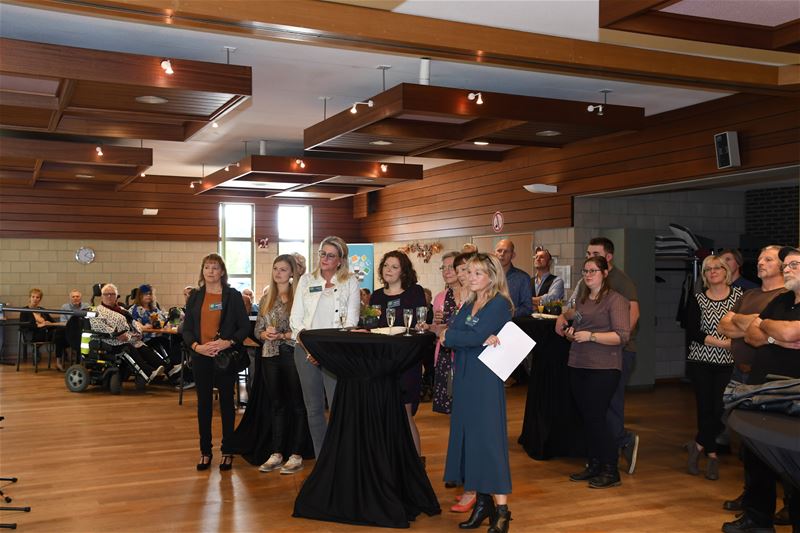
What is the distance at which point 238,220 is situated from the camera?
16859mm

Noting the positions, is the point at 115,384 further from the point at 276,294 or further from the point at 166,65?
the point at 166,65

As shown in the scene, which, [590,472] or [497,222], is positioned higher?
[497,222]

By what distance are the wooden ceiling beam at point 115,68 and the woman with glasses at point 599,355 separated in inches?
123

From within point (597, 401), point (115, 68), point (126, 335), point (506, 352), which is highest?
point (115, 68)

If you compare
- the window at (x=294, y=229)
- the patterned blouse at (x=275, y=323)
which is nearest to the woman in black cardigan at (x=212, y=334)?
the patterned blouse at (x=275, y=323)

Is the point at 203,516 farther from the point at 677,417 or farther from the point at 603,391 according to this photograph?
the point at 677,417

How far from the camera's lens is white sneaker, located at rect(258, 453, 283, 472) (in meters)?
6.25

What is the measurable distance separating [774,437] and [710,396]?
354 centimetres

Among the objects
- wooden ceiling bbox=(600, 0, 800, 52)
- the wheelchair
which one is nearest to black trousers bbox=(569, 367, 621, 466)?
wooden ceiling bbox=(600, 0, 800, 52)

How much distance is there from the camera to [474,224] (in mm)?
12969

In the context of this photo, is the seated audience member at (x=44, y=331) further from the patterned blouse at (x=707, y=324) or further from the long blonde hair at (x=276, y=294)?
the patterned blouse at (x=707, y=324)

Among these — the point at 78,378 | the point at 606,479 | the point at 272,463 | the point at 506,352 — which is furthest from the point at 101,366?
the point at 506,352

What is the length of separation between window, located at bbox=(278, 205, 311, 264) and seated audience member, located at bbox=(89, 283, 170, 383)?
21.6 feet

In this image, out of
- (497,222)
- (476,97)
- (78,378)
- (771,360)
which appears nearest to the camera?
(771,360)
